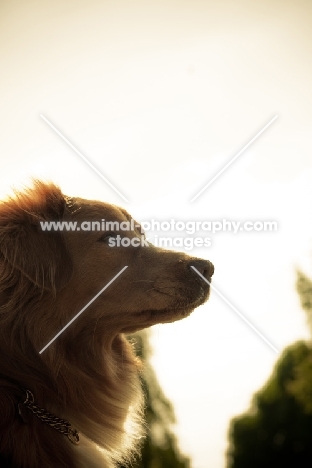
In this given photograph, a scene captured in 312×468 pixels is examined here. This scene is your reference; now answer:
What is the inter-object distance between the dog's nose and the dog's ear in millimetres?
858

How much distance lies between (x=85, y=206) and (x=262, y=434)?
8.95 meters

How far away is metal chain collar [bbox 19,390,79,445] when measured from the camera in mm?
3213

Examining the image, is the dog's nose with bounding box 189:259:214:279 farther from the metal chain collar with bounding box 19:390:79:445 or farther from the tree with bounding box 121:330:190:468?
the tree with bounding box 121:330:190:468

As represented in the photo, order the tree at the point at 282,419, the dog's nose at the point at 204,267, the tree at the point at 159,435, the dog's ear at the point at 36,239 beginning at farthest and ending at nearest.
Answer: the tree at the point at 282,419, the tree at the point at 159,435, the dog's nose at the point at 204,267, the dog's ear at the point at 36,239

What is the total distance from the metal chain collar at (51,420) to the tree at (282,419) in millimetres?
8036

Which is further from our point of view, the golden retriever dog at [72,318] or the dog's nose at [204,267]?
the dog's nose at [204,267]

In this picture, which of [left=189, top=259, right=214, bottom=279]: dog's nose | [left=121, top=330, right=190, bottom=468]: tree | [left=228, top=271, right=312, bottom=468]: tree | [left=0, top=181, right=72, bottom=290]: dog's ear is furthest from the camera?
[left=228, top=271, right=312, bottom=468]: tree

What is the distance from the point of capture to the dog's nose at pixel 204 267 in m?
3.72

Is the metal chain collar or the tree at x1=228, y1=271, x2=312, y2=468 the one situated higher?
the metal chain collar

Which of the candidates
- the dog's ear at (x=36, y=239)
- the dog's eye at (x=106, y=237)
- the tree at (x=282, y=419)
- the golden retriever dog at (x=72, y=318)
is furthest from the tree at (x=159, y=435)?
the dog's ear at (x=36, y=239)

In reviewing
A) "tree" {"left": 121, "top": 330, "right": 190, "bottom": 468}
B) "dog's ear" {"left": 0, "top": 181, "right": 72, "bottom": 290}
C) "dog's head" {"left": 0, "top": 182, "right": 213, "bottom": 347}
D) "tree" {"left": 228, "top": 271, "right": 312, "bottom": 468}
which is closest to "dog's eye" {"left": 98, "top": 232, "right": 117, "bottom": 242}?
"dog's head" {"left": 0, "top": 182, "right": 213, "bottom": 347}

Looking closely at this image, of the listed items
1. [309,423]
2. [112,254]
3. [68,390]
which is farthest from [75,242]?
[309,423]

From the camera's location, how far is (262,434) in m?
11.2

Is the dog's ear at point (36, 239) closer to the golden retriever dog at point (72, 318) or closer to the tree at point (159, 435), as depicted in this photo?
the golden retriever dog at point (72, 318)
